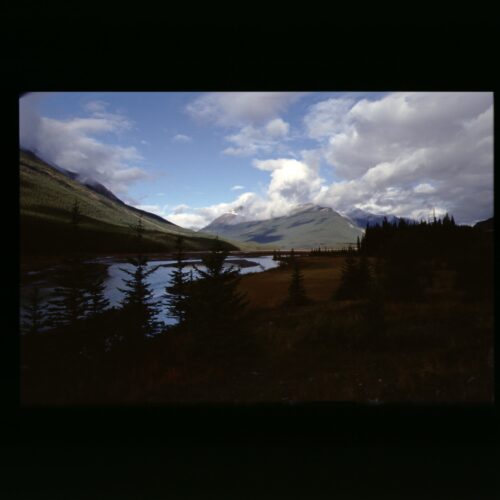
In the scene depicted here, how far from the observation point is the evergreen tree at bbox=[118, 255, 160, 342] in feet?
14.4

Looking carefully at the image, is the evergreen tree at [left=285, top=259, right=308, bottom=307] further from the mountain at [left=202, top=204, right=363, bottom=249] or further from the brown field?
the mountain at [left=202, top=204, right=363, bottom=249]

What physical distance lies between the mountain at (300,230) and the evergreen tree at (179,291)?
2.04 feet

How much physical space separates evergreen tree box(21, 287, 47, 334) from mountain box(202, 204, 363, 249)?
2579 millimetres

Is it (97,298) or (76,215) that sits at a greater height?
(76,215)

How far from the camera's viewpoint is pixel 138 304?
14.9 feet

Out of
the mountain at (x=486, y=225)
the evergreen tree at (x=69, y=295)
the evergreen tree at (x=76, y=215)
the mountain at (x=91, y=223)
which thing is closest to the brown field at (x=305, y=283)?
the mountain at (x=91, y=223)

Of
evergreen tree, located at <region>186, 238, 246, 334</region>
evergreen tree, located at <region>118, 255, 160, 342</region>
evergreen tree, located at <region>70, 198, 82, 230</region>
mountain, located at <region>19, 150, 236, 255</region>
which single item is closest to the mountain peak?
mountain, located at <region>19, 150, 236, 255</region>

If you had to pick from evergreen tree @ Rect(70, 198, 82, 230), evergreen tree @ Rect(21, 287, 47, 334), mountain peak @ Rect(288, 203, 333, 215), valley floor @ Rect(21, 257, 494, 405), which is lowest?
valley floor @ Rect(21, 257, 494, 405)

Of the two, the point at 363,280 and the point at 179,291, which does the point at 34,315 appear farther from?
the point at 363,280

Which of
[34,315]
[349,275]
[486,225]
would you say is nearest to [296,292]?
[349,275]

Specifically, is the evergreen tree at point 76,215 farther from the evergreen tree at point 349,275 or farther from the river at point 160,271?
the evergreen tree at point 349,275

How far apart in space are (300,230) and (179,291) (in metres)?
2.34

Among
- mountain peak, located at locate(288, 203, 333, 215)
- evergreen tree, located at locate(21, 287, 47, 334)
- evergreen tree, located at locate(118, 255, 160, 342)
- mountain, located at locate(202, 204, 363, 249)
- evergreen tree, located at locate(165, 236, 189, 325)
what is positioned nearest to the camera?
evergreen tree, located at locate(21, 287, 47, 334)

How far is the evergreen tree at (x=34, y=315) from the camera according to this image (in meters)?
3.83
